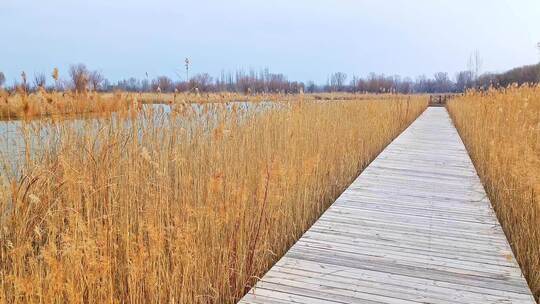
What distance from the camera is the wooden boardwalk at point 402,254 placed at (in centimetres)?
152

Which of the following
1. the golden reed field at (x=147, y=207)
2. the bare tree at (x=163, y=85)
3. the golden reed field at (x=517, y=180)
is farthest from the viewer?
the bare tree at (x=163, y=85)

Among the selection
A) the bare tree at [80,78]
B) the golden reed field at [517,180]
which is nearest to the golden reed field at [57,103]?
the bare tree at [80,78]

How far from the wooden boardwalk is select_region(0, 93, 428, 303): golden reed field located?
0.20 m

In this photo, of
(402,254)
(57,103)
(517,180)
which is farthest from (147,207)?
(517,180)

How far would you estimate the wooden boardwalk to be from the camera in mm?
1521

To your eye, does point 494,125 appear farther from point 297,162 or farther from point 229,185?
point 229,185

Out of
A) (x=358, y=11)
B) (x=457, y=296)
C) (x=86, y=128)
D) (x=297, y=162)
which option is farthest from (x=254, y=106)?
(x=358, y=11)

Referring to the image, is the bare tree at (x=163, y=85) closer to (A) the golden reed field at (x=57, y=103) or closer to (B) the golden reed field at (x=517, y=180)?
(A) the golden reed field at (x=57, y=103)

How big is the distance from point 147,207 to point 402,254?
4.05 feet

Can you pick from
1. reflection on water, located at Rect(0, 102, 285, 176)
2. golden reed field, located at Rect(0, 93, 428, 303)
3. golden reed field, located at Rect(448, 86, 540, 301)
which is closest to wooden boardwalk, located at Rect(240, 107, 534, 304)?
golden reed field, located at Rect(448, 86, 540, 301)

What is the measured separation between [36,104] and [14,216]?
1.72 feet

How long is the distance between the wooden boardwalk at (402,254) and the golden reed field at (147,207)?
0.20 metres

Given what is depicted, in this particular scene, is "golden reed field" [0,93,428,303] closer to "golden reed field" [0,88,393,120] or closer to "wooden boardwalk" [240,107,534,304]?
"golden reed field" [0,88,393,120]

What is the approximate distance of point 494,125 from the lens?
3.96 metres
